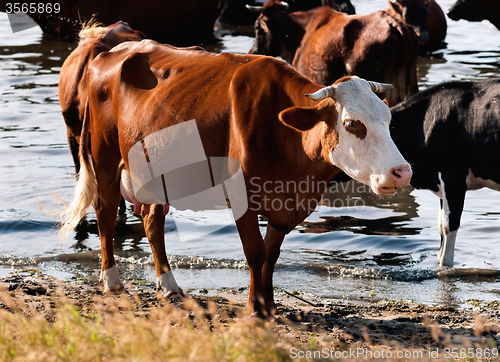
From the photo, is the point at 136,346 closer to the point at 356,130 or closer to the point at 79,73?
the point at 356,130

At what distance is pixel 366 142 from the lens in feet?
13.2

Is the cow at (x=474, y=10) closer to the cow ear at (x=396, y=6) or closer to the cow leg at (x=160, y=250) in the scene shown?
the cow ear at (x=396, y=6)

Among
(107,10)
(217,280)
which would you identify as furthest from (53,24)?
(217,280)

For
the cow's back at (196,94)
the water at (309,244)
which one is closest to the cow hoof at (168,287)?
the water at (309,244)

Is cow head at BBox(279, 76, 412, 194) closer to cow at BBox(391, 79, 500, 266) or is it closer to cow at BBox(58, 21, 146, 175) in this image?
cow at BBox(391, 79, 500, 266)

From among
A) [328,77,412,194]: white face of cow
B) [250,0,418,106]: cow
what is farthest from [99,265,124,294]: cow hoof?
[250,0,418,106]: cow

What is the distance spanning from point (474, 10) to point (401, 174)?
12.6m

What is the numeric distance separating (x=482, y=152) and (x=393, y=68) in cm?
377

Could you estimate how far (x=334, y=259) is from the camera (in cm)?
668

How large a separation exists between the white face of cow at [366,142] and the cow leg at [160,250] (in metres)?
1.86

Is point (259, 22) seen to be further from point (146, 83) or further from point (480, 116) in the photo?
point (146, 83)

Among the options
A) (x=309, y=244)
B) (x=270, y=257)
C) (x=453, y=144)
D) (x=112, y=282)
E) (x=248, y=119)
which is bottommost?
(x=309, y=244)

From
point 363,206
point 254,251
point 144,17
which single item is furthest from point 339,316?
point 144,17

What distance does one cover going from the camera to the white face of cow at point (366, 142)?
3.94m
